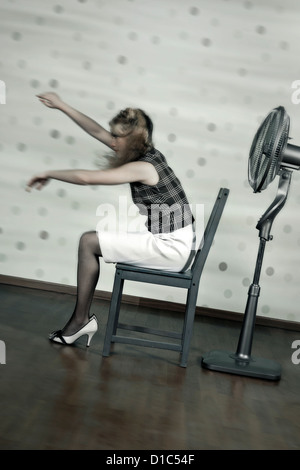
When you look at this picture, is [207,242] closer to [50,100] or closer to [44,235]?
[50,100]

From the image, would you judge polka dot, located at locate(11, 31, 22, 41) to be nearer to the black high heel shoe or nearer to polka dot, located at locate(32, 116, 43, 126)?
polka dot, located at locate(32, 116, 43, 126)

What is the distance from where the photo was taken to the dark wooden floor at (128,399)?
2.05 m

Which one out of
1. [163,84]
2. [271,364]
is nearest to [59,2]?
[163,84]

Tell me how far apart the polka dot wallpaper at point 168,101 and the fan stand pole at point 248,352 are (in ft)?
4.17

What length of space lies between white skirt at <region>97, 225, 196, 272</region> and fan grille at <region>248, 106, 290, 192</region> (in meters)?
0.44

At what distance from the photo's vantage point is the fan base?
122 inches

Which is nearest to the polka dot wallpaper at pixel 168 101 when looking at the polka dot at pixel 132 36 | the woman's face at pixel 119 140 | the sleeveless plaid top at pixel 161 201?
the polka dot at pixel 132 36

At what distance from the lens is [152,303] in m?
4.57

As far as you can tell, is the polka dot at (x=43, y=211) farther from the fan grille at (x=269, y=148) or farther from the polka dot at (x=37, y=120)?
the fan grille at (x=269, y=148)

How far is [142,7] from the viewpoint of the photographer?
4449 mm

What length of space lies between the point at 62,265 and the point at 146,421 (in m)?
2.47

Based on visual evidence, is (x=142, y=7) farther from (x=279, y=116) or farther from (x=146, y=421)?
(x=146, y=421)

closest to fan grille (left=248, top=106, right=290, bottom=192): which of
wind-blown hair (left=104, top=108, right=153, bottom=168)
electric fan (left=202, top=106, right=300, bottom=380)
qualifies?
electric fan (left=202, top=106, right=300, bottom=380)

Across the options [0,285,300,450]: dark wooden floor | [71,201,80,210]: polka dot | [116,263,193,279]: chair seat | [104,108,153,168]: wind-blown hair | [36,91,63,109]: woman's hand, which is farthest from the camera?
[71,201,80,210]: polka dot
